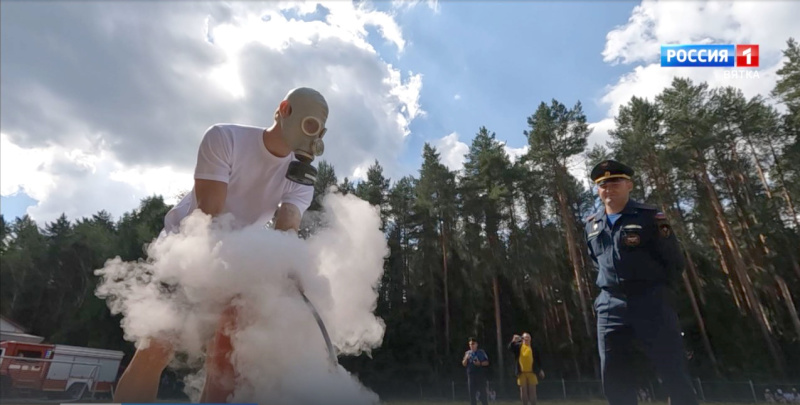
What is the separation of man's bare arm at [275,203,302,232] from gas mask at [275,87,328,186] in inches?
12.2

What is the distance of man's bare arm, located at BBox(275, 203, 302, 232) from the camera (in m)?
2.48

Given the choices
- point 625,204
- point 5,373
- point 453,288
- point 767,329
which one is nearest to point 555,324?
point 453,288

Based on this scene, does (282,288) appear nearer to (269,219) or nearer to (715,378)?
(269,219)

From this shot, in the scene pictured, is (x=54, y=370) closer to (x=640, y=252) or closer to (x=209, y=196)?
(x=209, y=196)

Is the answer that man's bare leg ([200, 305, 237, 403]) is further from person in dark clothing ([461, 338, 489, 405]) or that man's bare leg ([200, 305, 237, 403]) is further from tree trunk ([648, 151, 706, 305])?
tree trunk ([648, 151, 706, 305])

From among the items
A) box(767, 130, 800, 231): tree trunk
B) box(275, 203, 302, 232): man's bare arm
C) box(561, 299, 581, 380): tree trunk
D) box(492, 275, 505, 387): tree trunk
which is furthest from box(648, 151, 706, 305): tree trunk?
box(275, 203, 302, 232): man's bare arm

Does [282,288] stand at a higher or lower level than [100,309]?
lower

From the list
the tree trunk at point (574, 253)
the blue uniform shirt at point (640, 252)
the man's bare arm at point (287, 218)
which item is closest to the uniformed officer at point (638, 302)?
the blue uniform shirt at point (640, 252)

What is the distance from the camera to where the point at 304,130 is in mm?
2242

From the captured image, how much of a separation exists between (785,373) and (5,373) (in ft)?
129

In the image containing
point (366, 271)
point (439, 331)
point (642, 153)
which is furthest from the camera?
point (439, 331)

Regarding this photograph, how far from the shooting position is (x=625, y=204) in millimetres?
3199

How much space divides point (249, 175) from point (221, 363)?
907 millimetres

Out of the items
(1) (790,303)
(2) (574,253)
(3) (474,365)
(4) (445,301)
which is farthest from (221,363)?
(1) (790,303)
